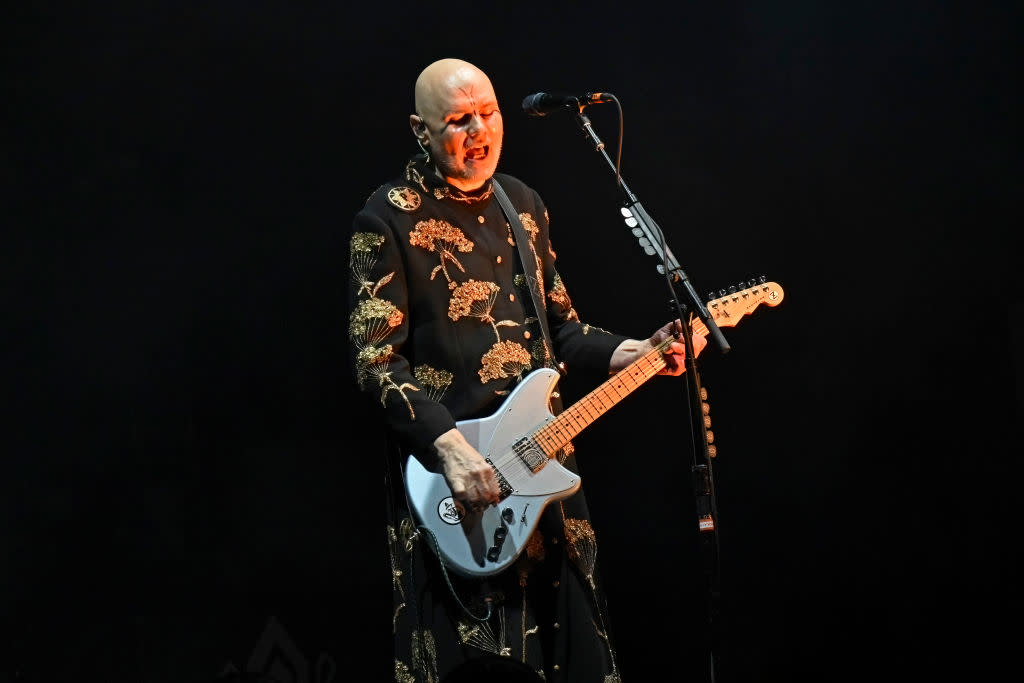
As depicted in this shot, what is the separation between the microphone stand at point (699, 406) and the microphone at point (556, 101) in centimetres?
12

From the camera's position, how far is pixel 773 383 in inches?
153

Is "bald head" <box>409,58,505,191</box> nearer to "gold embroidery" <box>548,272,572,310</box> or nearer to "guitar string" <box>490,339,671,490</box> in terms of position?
"gold embroidery" <box>548,272,572,310</box>

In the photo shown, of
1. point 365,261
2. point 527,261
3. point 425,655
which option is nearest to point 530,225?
point 527,261

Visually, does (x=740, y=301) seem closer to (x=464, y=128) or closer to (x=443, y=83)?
(x=464, y=128)

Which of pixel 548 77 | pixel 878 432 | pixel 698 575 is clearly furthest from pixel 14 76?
pixel 878 432

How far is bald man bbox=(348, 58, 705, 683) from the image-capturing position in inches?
104

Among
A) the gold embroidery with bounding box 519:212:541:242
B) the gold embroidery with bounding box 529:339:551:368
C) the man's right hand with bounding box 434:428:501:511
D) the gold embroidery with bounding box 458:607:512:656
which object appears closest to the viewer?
the man's right hand with bounding box 434:428:501:511

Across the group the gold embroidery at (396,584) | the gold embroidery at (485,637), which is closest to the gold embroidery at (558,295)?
the gold embroidery at (396,584)

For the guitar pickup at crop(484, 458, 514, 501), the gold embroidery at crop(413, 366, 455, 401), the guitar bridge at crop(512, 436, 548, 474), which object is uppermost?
the gold embroidery at crop(413, 366, 455, 401)

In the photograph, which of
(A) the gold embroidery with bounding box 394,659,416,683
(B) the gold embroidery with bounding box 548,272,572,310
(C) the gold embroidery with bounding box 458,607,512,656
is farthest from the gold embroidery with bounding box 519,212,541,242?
(A) the gold embroidery with bounding box 394,659,416,683

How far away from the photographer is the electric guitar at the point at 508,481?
2.63 meters

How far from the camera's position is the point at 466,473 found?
2508mm

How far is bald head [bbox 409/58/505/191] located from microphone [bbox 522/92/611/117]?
0.47ft

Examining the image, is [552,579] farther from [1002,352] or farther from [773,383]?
[1002,352]
